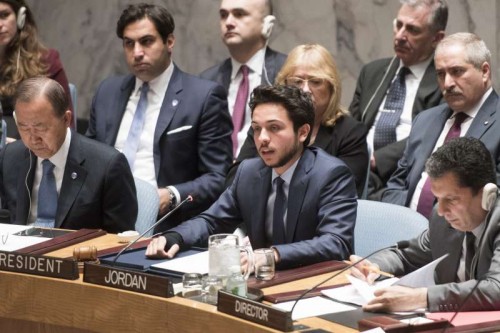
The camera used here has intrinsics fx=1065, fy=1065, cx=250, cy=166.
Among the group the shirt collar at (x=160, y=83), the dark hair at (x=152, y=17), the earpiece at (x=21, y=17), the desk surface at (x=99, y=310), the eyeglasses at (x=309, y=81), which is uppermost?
the earpiece at (x=21, y=17)

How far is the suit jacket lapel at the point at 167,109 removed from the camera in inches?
206

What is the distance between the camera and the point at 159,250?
3682mm

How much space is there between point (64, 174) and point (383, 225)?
4.22 ft

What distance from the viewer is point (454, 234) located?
3.43 meters

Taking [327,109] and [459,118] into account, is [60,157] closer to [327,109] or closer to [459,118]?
[327,109]

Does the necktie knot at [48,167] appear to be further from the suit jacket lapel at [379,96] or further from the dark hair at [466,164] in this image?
the suit jacket lapel at [379,96]

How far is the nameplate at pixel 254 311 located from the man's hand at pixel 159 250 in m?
0.67

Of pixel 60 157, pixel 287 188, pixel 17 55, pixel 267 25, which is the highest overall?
pixel 267 25

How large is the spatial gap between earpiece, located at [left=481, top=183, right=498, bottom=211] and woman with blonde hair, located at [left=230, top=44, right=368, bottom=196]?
1735 millimetres

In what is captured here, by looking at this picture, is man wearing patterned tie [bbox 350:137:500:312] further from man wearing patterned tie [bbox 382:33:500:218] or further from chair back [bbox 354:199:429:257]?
man wearing patterned tie [bbox 382:33:500:218]

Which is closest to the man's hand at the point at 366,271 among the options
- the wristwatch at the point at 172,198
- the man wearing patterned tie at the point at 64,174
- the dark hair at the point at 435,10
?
the man wearing patterned tie at the point at 64,174

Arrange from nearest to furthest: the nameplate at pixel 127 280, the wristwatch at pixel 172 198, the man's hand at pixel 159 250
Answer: the nameplate at pixel 127 280 < the man's hand at pixel 159 250 < the wristwatch at pixel 172 198

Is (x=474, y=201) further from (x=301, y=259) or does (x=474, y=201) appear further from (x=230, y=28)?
(x=230, y=28)

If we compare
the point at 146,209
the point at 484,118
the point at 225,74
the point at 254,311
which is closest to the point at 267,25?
the point at 225,74
